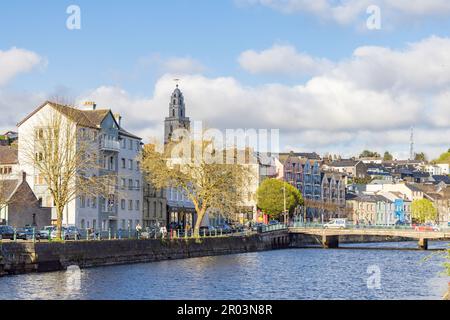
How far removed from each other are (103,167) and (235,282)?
47.0m

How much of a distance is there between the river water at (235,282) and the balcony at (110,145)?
25170 mm

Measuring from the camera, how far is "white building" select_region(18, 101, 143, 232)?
329 feet

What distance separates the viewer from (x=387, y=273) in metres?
74.8

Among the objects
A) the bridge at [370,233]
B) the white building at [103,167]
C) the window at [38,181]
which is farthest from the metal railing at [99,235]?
the bridge at [370,233]

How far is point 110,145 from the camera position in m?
109

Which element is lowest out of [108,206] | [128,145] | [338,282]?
[338,282]

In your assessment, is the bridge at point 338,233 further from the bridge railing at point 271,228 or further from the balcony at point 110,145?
the balcony at point 110,145

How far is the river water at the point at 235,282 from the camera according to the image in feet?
178

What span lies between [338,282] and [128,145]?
5551cm

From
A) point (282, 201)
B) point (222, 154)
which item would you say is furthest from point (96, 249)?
point (282, 201)

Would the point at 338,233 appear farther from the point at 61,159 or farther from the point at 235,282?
the point at 235,282

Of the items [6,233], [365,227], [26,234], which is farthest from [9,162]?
[365,227]

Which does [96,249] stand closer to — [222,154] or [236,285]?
[236,285]

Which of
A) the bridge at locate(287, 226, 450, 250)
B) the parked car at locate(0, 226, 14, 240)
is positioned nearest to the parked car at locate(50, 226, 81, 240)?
the parked car at locate(0, 226, 14, 240)
